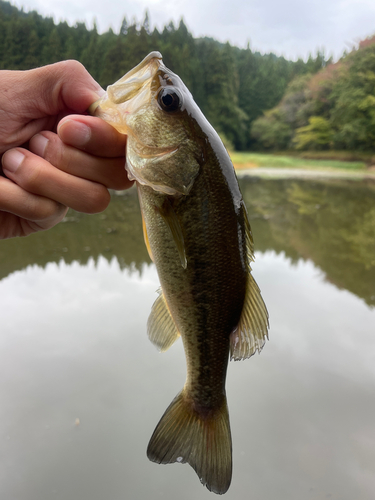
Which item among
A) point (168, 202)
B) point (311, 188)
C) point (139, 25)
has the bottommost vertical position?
point (311, 188)

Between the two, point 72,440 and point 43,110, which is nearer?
point 43,110

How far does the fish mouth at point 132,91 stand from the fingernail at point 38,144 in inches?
12.6

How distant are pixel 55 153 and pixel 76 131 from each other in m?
0.16

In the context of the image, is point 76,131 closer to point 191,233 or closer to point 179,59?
point 191,233

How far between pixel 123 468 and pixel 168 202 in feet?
6.57

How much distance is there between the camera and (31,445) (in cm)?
237

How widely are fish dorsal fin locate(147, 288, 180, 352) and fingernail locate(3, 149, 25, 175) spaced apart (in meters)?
0.70

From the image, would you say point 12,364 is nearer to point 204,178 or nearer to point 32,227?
point 32,227

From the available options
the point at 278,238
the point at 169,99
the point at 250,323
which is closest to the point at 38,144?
the point at 169,99

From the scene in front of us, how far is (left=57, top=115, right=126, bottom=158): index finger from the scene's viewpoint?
3.78 ft

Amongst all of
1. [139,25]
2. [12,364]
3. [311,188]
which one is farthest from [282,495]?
[139,25]

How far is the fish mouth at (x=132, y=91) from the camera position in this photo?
111cm

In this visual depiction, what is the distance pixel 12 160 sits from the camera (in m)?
1.26

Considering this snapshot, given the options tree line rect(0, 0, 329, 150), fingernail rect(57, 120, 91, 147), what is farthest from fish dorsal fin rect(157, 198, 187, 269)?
tree line rect(0, 0, 329, 150)
